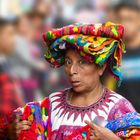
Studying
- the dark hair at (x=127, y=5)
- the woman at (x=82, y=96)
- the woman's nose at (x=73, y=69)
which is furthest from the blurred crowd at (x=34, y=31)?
the woman's nose at (x=73, y=69)

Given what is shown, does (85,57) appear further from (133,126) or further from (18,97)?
(18,97)

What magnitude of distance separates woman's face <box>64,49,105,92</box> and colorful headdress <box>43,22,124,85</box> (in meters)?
0.06

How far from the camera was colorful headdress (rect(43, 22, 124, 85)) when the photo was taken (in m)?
5.11

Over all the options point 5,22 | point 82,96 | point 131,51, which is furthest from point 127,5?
point 82,96

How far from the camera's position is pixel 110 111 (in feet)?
16.9

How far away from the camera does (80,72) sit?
5.17 m

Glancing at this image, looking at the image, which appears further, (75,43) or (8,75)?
(8,75)

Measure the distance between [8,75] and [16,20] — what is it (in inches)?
25.5

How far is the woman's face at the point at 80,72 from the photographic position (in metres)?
5.16

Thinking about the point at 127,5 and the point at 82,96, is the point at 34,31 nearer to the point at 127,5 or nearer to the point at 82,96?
the point at 127,5

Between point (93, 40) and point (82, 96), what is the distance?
0.38 meters

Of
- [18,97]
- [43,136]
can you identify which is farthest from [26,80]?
[43,136]

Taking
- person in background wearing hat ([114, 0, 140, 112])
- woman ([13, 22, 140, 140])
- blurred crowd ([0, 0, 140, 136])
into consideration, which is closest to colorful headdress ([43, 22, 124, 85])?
woman ([13, 22, 140, 140])

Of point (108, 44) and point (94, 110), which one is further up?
point (108, 44)
